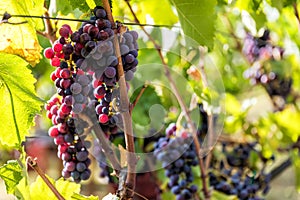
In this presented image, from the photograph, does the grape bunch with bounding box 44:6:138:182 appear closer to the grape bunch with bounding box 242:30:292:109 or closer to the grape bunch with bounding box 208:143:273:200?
the grape bunch with bounding box 208:143:273:200

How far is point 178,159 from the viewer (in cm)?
103

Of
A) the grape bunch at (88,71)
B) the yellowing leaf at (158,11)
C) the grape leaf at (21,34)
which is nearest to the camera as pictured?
the grape bunch at (88,71)

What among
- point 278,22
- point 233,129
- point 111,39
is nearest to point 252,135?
point 233,129

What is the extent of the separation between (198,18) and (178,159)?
0.38m

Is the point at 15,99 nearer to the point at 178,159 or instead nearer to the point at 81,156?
the point at 81,156

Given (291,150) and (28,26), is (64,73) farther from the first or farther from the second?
(291,150)

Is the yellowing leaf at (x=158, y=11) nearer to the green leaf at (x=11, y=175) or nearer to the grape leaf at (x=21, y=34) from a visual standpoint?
the grape leaf at (x=21, y=34)

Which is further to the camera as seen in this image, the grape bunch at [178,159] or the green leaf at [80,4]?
the grape bunch at [178,159]

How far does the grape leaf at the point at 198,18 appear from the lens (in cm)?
69

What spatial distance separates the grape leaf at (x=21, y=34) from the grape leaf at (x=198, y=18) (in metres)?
0.18

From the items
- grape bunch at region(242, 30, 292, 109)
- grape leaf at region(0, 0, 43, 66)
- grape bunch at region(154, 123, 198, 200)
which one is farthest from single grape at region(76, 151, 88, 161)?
grape bunch at region(242, 30, 292, 109)

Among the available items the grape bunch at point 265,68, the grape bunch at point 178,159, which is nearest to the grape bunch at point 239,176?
the grape bunch at point 178,159

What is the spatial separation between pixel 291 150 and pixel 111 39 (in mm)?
948

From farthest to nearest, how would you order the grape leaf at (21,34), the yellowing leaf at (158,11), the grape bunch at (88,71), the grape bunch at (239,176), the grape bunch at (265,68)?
the grape bunch at (265,68), the grape bunch at (239,176), the yellowing leaf at (158,11), the grape leaf at (21,34), the grape bunch at (88,71)
